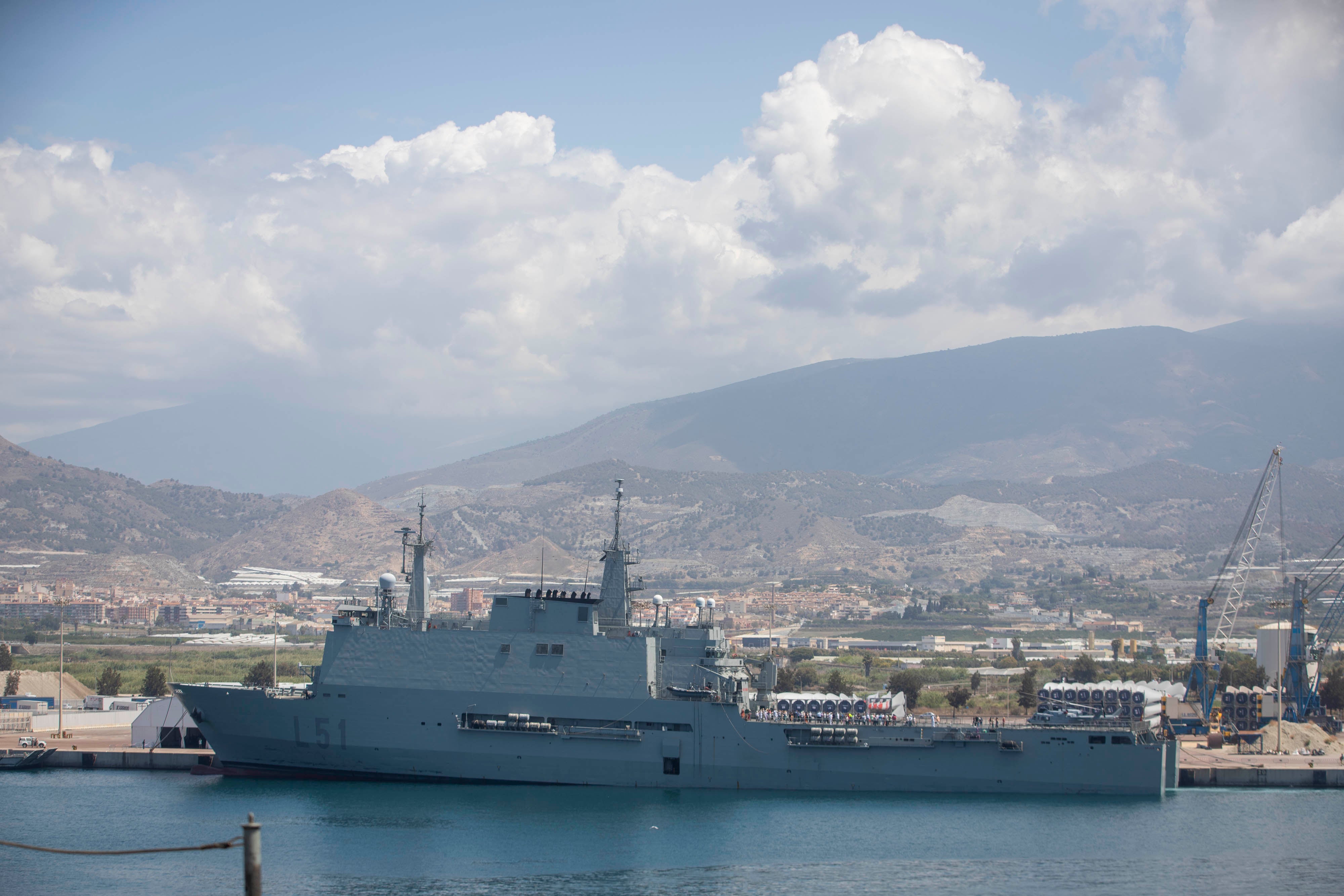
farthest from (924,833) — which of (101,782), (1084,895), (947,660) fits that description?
(947,660)

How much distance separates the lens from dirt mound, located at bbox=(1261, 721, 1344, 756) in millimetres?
57875

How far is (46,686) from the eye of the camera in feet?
242

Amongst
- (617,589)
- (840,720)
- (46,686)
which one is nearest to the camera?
(617,589)

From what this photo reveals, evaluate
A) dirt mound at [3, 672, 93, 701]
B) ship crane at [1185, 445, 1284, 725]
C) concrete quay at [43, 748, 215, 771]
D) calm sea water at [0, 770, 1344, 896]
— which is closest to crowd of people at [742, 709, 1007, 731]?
calm sea water at [0, 770, 1344, 896]

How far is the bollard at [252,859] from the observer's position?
13000 millimetres

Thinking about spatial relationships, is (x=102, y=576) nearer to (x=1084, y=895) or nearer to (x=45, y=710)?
(x=45, y=710)

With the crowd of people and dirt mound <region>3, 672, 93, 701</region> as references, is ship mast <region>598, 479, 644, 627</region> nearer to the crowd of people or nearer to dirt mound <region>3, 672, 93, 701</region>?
the crowd of people

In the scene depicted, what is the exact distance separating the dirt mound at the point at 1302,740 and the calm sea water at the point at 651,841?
14.2 metres

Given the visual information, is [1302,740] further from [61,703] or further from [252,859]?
[61,703]

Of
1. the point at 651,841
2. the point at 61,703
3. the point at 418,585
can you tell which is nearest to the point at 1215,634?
the point at 418,585

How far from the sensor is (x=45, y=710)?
207 ft

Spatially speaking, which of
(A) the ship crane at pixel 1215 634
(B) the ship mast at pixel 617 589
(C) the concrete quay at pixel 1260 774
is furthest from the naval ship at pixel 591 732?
(A) the ship crane at pixel 1215 634

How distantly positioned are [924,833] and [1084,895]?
6533mm

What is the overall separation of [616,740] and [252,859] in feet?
96.6
